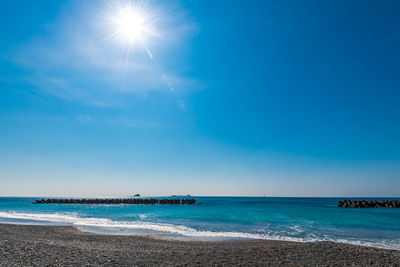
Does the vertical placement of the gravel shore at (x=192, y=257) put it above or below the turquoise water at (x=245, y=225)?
above

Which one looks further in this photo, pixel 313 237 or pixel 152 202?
pixel 152 202

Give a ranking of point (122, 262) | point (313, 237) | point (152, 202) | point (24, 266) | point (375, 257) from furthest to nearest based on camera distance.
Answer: point (152, 202) → point (313, 237) → point (375, 257) → point (122, 262) → point (24, 266)

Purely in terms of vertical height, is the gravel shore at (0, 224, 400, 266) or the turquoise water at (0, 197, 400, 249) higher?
the gravel shore at (0, 224, 400, 266)

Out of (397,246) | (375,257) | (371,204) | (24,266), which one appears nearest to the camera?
(24,266)

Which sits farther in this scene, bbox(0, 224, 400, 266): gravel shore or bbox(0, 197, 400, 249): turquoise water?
bbox(0, 197, 400, 249): turquoise water

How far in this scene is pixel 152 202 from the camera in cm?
8369

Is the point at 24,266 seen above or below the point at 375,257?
above

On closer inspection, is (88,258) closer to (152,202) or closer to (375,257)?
(375,257)

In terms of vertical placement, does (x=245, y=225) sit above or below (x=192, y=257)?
below

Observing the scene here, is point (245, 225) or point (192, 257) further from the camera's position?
point (245, 225)

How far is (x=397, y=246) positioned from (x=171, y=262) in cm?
1405

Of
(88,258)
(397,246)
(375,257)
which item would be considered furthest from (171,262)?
(397,246)

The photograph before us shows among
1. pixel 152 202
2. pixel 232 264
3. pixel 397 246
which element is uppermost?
pixel 232 264

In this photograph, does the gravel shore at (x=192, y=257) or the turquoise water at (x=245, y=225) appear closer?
the gravel shore at (x=192, y=257)
